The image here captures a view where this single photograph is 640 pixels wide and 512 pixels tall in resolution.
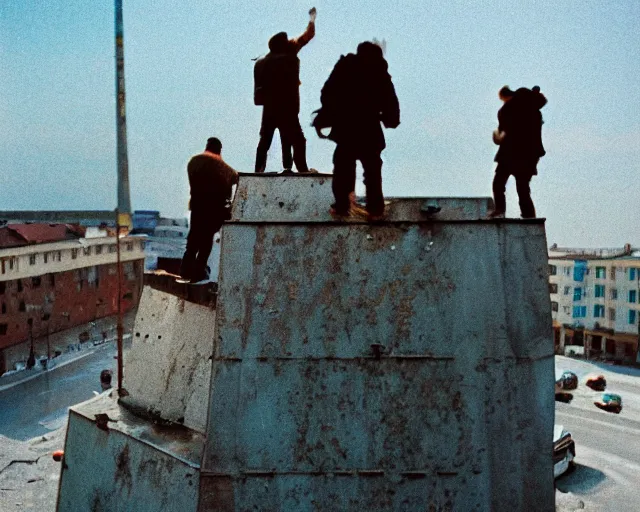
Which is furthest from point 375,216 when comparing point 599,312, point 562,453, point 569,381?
point 599,312

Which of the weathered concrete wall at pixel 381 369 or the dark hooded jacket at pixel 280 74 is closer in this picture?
the weathered concrete wall at pixel 381 369

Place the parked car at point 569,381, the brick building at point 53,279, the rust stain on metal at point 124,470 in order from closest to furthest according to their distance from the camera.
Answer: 1. the rust stain on metal at point 124,470
2. the parked car at point 569,381
3. the brick building at point 53,279

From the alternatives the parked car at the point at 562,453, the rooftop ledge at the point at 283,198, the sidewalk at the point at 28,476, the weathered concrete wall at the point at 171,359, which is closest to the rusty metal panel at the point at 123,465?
the weathered concrete wall at the point at 171,359

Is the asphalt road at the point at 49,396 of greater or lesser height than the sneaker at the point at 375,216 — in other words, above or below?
below

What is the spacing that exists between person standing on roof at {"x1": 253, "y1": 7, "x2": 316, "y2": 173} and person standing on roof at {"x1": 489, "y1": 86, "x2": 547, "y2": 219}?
2436 mm

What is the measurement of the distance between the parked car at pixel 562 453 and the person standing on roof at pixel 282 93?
15.5 m

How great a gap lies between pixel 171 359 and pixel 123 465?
119cm

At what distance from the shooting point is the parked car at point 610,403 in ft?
88.8

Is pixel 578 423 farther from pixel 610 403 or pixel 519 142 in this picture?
pixel 519 142

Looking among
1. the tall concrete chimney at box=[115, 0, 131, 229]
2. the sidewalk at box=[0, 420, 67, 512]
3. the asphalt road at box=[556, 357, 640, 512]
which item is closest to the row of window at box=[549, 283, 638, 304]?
the asphalt road at box=[556, 357, 640, 512]

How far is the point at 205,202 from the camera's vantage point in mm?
6676

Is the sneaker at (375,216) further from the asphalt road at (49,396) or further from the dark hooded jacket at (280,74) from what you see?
the asphalt road at (49,396)

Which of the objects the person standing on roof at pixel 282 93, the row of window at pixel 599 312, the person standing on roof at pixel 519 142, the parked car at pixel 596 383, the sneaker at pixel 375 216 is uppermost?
the person standing on roof at pixel 282 93

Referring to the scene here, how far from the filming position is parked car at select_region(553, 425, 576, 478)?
1838cm
